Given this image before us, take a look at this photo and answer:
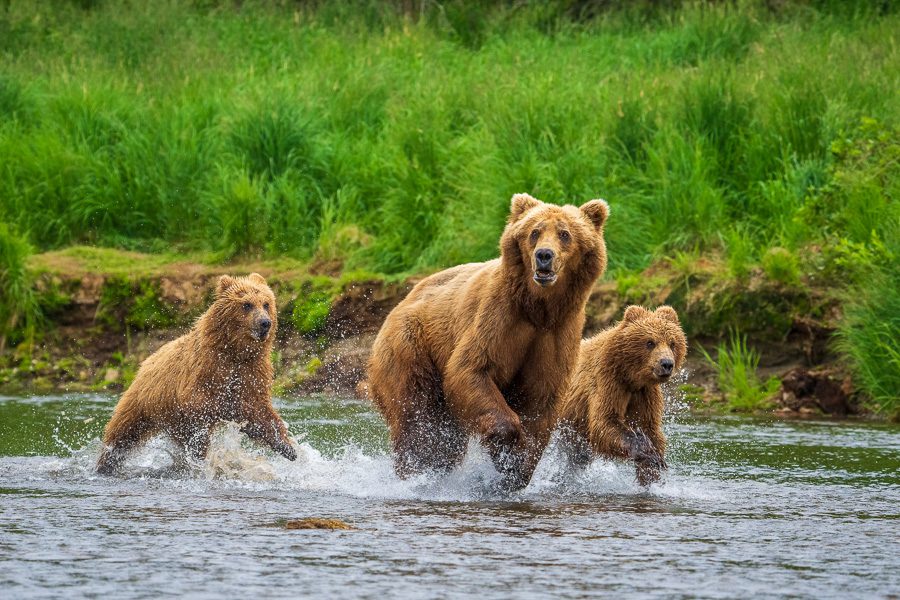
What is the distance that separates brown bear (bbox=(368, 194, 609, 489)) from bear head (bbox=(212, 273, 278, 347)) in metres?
1.00

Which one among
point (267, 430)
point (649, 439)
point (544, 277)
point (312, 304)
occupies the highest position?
point (544, 277)

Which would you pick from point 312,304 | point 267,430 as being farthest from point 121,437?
point 312,304

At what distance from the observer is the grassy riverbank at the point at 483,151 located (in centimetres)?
1312

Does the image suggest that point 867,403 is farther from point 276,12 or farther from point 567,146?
point 276,12

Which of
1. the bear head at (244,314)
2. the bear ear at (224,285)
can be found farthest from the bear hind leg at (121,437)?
the bear ear at (224,285)

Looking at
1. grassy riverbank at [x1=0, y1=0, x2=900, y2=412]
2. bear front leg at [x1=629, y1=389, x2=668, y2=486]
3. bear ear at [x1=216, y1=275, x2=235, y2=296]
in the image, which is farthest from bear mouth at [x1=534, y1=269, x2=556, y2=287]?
grassy riverbank at [x1=0, y1=0, x2=900, y2=412]

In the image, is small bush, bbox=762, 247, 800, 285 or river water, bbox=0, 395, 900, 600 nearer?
river water, bbox=0, 395, 900, 600

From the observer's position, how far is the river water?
596 centimetres

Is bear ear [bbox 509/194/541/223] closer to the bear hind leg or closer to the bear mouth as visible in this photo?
the bear mouth

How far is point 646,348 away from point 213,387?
2.54 m

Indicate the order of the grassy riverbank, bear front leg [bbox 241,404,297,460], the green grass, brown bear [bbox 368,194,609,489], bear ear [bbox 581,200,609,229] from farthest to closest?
1. the grassy riverbank
2. the green grass
3. bear front leg [bbox 241,404,297,460]
4. bear ear [bbox 581,200,609,229]
5. brown bear [bbox 368,194,609,489]

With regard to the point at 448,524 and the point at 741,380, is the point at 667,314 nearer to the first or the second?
the point at 448,524

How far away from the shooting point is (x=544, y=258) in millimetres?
7508

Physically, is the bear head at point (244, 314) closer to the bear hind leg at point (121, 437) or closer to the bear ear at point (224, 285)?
the bear ear at point (224, 285)
